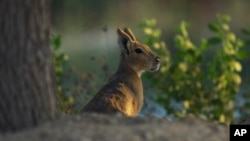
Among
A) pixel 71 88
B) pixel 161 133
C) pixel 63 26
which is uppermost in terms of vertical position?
pixel 63 26

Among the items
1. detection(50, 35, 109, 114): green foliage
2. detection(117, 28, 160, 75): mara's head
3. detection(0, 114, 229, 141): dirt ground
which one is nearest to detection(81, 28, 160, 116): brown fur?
detection(117, 28, 160, 75): mara's head

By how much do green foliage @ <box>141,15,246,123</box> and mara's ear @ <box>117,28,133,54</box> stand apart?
2212 millimetres

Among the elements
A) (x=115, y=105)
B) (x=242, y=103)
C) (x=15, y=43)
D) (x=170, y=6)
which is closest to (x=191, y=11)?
(x=170, y=6)

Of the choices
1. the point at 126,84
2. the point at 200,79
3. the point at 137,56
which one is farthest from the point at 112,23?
the point at 126,84

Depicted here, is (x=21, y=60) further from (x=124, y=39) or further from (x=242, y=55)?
(x=242, y=55)

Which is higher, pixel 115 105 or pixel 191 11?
pixel 191 11

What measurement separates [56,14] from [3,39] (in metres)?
19.0

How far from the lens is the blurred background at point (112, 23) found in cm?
1496

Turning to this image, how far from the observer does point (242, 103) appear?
12695 mm

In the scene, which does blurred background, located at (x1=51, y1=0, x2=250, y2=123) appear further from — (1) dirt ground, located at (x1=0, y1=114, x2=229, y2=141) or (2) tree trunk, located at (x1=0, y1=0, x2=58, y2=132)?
(2) tree trunk, located at (x1=0, y1=0, x2=58, y2=132)

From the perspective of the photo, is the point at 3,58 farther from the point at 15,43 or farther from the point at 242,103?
the point at 242,103

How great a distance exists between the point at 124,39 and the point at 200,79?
2.53 meters

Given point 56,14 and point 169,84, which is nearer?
point 169,84

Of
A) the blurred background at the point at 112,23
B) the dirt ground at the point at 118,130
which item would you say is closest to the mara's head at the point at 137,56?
the blurred background at the point at 112,23
